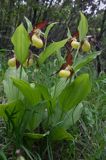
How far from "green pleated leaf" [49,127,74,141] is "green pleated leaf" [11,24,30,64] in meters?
0.44

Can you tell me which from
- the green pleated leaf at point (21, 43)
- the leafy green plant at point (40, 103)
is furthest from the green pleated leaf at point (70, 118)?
the green pleated leaf at point (21, 43)

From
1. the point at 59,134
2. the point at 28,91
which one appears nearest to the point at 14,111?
the point at 28,91

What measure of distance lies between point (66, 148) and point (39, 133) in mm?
199

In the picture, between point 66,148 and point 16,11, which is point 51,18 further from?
point 66,148

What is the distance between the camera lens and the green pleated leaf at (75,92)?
93.4 inches

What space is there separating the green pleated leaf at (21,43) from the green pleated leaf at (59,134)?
1.43ft

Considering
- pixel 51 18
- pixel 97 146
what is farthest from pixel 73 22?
pixel 97 146

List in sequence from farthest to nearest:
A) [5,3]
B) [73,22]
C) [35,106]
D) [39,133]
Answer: [73,22], [5,3], [39,133], [35,106]

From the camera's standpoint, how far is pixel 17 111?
2.31 meters

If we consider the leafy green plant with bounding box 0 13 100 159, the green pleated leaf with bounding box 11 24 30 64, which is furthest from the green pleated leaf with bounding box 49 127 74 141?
the green pleated leaf with bounding box 11 24 30 64

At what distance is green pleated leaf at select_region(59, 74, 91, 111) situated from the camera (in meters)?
2.37

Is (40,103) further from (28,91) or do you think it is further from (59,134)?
(59,134)

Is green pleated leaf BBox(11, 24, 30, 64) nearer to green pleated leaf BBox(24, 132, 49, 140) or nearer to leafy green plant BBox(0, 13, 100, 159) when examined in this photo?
leafy green plant BBox(0, 13, 100, 159)

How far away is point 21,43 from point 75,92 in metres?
0.42
